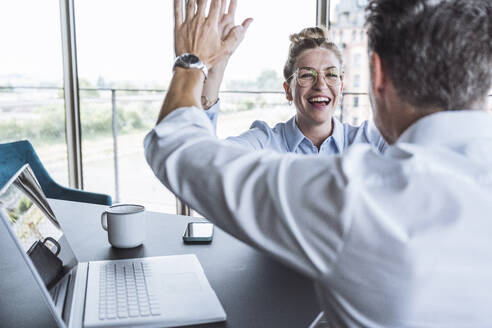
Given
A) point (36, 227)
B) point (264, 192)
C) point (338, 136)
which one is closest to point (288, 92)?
point (338, 136)

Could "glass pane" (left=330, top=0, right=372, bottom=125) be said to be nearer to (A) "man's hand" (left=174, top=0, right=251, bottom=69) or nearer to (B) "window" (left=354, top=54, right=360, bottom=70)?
(B) "window" (left=354, top=54, right=360, bottom=70)

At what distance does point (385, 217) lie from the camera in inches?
19.2

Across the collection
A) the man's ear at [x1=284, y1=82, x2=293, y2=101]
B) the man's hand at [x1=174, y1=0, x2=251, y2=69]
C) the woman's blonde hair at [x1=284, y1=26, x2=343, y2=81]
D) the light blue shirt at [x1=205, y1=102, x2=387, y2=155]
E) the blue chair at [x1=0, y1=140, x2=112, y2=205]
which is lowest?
the blue chair at [x1=0, y1=140, x2=112, y2=205]

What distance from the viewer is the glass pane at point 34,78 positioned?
11.2ft

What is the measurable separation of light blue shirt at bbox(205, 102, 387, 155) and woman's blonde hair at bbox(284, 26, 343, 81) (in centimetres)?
22

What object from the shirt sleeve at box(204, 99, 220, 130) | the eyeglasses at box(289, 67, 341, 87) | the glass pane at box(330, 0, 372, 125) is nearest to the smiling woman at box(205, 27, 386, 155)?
the eyeglasses at box(289, 67, 341, 87)

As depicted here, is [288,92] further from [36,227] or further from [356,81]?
[356,81]

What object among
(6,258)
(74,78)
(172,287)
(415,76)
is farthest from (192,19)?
(74,78)

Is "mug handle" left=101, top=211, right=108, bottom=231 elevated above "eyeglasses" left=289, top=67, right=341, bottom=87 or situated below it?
below

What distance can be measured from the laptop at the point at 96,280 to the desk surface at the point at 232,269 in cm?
4

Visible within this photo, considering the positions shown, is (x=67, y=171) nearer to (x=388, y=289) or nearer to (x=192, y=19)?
(x=192, y=19)

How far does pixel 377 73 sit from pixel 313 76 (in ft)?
3.38

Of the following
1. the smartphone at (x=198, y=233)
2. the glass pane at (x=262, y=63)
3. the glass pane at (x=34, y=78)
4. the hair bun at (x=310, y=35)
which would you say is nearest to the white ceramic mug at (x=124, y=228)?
the smartphone at (x=198, y=233)

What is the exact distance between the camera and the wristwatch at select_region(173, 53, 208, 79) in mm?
728
